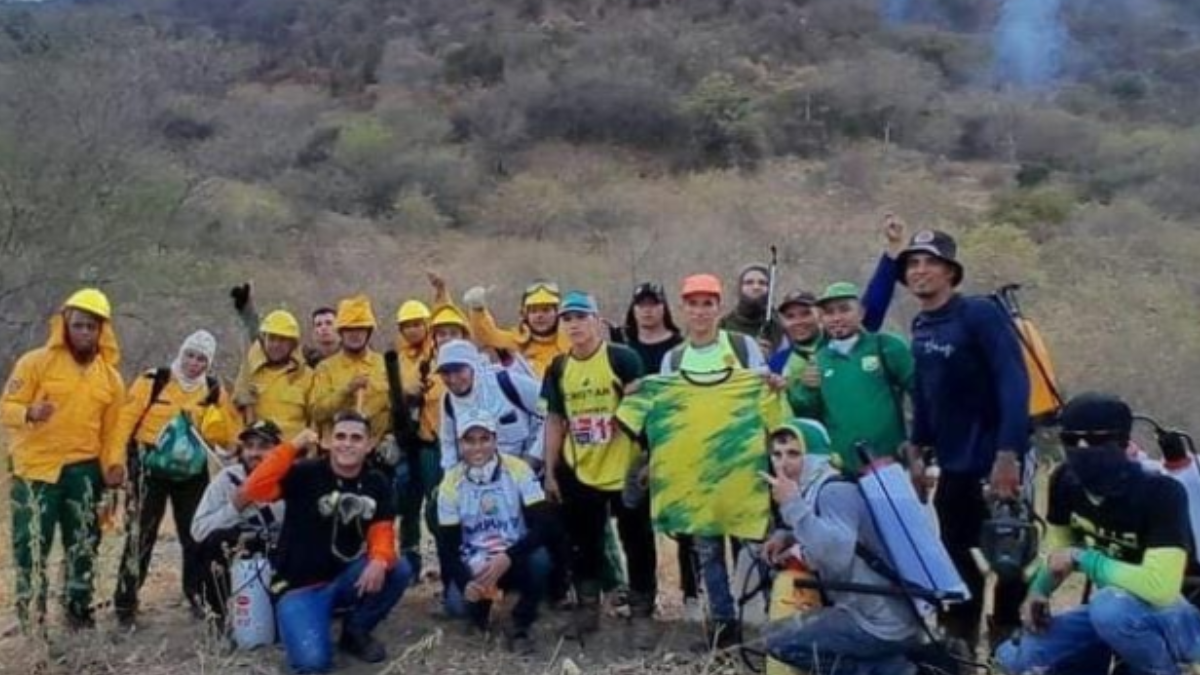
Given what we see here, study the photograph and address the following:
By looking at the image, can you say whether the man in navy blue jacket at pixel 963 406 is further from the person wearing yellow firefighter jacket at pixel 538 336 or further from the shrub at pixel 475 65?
the shrub at pixel 475 65

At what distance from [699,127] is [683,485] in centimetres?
2800

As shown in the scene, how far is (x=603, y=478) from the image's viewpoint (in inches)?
276

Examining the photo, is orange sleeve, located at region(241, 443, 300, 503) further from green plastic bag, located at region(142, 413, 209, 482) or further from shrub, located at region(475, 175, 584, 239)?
shrub, located at region(475, 175, 584, 239)

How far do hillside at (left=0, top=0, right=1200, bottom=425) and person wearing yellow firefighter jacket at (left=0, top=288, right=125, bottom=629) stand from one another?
852cm

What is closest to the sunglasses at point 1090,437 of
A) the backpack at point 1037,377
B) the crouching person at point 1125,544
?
the crouching person at point 1125,544

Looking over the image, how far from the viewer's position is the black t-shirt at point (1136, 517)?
17.6ft

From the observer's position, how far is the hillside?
17.3 meters

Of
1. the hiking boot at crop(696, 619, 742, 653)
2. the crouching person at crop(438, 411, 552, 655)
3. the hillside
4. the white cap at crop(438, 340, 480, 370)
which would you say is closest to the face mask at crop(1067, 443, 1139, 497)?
the hiking boot at crop(696, 619, 742, 653)

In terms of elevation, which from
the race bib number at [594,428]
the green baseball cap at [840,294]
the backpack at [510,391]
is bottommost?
the race bib number at [594,428]

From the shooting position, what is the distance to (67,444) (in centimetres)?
707

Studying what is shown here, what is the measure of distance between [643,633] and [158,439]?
2579 mm

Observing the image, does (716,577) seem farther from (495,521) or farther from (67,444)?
(67,444)

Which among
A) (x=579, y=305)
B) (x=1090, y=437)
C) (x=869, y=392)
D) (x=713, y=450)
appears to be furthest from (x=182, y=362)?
(x=1090, y=437)

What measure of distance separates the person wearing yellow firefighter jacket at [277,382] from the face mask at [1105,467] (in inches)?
156
